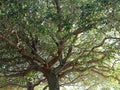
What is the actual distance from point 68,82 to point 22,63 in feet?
14.7

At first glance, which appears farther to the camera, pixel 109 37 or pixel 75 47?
pixel 75 47

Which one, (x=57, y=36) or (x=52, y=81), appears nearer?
(x=57, y=36)

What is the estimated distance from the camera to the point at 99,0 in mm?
7352

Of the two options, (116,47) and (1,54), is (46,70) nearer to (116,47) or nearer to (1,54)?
(1,54)

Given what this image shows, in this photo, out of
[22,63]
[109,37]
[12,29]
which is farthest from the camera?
[22,63]

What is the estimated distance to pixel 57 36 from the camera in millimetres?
8586

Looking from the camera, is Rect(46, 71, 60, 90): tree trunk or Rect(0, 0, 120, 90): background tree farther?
Rect(46, 71, 60, 90): tree trunk

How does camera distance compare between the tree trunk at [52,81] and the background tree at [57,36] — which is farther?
the tree trunk at [52,81]

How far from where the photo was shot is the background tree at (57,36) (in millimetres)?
7477

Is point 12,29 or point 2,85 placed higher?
point 2,85

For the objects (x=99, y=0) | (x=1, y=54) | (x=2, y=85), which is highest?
(x=2, y=85)

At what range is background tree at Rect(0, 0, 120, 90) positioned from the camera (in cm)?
748

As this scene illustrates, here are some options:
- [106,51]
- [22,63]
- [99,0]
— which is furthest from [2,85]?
[99,0]

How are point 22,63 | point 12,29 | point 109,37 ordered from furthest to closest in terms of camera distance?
point 22,63 < point 109,37 < point 12,29
